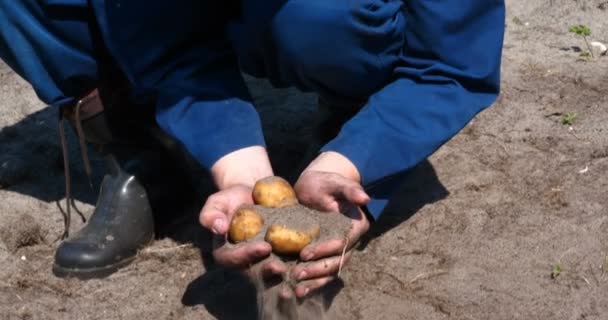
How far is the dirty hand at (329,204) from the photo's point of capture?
1882mm

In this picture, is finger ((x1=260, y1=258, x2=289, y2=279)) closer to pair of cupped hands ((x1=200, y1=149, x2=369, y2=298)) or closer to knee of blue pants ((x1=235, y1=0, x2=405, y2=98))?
pair of cupped hands ((x1=200, y1=149, x2=369, y2=298))

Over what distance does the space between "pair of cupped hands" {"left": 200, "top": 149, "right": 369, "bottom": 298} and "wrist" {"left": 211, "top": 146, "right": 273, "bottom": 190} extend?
0.20 ft

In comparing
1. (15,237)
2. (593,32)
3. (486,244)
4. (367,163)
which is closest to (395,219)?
(486,244)

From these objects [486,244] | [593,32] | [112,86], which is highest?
[112,86]

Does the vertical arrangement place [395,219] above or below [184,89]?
below

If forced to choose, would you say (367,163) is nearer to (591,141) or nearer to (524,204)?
(524,204)

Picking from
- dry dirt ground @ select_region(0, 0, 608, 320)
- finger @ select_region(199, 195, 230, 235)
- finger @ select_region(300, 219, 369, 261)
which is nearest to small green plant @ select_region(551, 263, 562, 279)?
dry dirt ground @ select_region(0, 0, 608, 320)

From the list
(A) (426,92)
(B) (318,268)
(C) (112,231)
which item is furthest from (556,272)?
(C) (112,231)

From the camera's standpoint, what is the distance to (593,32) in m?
3.26

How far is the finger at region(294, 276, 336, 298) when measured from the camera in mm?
1878

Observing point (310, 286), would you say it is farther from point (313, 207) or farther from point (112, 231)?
point (112, 231)

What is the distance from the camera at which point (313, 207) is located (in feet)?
6.52

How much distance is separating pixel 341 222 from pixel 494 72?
0.52 metres

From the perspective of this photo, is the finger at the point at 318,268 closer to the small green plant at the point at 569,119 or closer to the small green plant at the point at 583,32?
the small green plant at the point at 569,119
